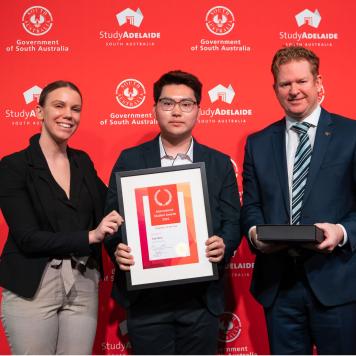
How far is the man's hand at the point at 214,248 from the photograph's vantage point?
2.00 meters

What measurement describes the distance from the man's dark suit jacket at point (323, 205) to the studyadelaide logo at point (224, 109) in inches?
34.6

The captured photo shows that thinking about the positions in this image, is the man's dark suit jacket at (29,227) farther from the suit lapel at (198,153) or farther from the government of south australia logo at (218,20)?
the government of south australia logo at (218,20)

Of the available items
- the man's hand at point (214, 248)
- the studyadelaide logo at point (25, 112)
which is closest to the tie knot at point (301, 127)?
the man's hand at point (214, 248)

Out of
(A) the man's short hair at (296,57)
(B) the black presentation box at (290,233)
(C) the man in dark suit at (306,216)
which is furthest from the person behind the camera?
(A) the man's short hair at (296,57)

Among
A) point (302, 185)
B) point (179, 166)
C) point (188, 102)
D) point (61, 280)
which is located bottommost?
point (61, 280)

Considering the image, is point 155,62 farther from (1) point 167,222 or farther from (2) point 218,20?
(1) point 167,222

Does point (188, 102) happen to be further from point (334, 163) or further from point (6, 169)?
point (6, 169)

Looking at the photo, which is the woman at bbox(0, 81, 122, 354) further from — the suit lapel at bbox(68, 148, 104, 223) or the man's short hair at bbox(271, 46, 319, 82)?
the man's short hair at bbox(271, 46, 319, 82)

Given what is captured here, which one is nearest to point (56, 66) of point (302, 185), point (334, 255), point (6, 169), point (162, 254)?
point (6, 169)

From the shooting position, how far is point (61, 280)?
6.96ft

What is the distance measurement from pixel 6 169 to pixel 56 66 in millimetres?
1059

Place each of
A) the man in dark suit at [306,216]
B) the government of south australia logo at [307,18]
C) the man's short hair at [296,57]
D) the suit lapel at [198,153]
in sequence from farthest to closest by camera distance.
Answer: the government of south australia logo at [307,18]
the suit lapel at [198,153]
the man's short hair at [296,57]
the man in dark suit at [306,216]

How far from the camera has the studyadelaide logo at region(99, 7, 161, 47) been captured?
3.01 m

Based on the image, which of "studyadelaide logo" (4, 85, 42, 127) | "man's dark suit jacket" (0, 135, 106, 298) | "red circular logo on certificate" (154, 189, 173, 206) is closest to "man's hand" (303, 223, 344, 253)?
"red circular logo on certificate" (154, 189, 173, 206)
